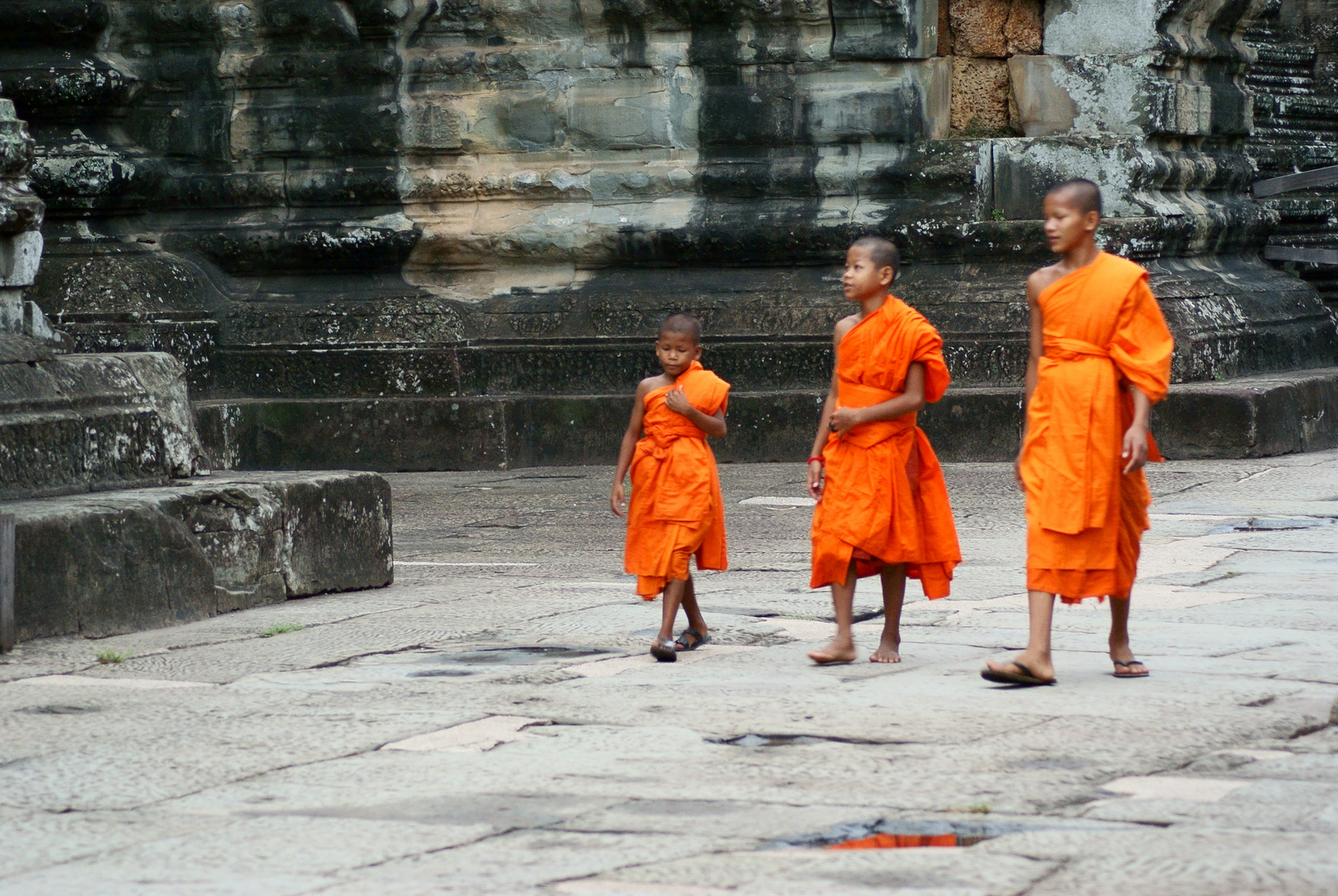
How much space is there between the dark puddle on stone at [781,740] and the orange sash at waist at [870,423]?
1.40 metres

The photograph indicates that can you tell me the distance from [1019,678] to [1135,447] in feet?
2.24

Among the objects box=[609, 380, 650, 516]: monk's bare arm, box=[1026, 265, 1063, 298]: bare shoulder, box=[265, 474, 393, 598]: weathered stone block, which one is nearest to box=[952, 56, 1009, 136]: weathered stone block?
box=[265, 474, 393, 598]: weathered stone block

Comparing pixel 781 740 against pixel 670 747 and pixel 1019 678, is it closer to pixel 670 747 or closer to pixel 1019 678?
pixel 670 747

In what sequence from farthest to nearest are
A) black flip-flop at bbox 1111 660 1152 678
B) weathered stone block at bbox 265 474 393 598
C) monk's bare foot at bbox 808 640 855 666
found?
weathered stone block at bbox 265 474 393 598, monk's bare foot at bbox 808 640 855 666, black flip-flop at bbox 1111 660 1152 678

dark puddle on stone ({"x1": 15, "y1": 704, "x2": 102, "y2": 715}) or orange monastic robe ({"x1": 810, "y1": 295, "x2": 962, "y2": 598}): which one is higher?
orange monastic robe ({"x1": 810, "y1": 295, "x2": 962, "y2": 598})

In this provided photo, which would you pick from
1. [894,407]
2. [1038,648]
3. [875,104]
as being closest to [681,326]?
[894,407]

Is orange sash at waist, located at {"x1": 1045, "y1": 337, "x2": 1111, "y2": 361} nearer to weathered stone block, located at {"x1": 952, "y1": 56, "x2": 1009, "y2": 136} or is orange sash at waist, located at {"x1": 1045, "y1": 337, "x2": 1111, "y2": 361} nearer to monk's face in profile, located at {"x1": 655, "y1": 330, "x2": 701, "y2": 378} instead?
monk's face in profile, located at {"x1": 655, "y1": 330, "x2": 701, "y2": 378}

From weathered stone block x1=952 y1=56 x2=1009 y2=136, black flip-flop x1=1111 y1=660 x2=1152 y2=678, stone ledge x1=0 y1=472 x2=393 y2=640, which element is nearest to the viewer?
black flip-flop x1=1111 y1=660 x2=1152 y2=678

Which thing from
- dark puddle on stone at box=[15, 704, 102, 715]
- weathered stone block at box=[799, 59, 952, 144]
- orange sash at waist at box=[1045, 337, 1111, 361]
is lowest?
dark puddle on stone at box=[15, 704, 102, 715]

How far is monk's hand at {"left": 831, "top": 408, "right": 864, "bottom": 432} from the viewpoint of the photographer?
5.49 meters

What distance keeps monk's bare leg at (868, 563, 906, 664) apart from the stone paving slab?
9cm

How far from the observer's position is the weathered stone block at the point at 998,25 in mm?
11109

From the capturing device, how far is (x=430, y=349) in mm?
11211

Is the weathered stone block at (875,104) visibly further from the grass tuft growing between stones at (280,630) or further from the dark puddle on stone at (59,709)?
the dark puddle on stone at (59,709)
